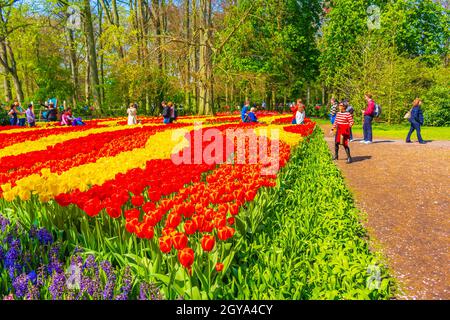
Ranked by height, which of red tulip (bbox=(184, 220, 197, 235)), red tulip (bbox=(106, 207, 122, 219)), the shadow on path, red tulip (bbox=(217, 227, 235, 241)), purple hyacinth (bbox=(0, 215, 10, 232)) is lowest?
the shadow on path

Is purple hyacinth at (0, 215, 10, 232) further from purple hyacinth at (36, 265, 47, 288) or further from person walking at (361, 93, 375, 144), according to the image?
person walking at (361, 93, 375, 144)

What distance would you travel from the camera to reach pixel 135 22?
3388 centimetres

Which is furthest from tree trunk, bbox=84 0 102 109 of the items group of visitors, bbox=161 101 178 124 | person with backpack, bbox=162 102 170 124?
person with backpack, bbox=162 102 170 124

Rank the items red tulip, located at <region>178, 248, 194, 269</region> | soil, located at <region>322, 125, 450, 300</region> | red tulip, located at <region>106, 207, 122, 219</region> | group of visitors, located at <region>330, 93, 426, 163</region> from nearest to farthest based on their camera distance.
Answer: red tulip, located at <region>178, 248, 194, 269</region> → red tulip, located at <region>106, 207, 122, 219</region> → soil, located at <region>322, 125, 450, 300</region> → group of visitors, located at <region>330, 93, 426, 163</region>

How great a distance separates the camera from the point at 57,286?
91.4 inches

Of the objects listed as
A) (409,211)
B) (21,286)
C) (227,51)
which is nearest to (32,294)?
(21,286)

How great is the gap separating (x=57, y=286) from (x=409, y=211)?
5326 millimetres

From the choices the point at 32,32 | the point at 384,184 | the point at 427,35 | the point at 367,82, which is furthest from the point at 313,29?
the point at 384,184

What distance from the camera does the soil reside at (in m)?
3.71

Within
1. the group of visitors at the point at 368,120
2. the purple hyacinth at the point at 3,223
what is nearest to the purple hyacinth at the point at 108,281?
the purple hyacinth at the point at 3,223

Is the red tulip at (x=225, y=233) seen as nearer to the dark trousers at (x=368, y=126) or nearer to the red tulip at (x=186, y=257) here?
the red tulip at (x=186, y=257)

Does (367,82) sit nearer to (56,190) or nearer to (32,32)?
(56,190)

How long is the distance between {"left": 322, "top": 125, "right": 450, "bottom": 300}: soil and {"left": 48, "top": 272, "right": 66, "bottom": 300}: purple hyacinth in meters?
2.82
